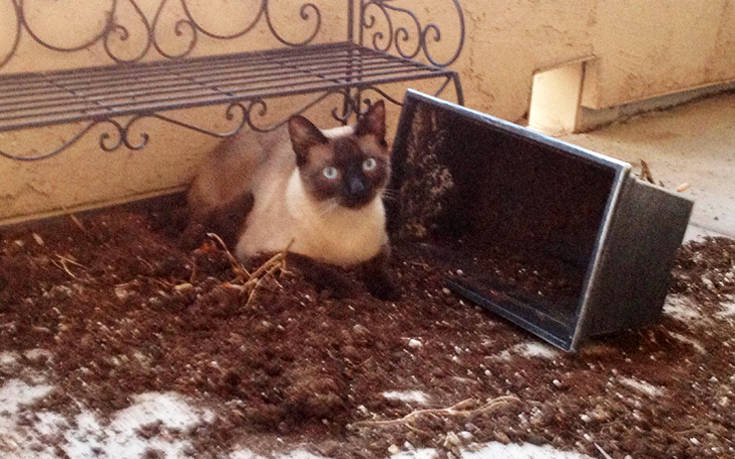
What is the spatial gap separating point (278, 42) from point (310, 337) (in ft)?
3.63

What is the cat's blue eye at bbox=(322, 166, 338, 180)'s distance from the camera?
2.06 m

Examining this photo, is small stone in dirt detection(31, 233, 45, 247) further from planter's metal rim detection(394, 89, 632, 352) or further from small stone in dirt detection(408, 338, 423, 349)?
planter's metal rim detection(394, 89, 632, 352)

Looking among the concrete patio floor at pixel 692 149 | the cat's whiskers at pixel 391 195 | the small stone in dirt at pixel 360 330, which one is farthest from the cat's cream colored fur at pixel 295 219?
the concrete patio floor at pixel 692 149

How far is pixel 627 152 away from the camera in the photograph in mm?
3338

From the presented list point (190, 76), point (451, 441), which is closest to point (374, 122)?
point (190, 76)

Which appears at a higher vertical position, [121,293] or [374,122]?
[374,122]

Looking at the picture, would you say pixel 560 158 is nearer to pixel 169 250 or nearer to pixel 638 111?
pixel 169 250

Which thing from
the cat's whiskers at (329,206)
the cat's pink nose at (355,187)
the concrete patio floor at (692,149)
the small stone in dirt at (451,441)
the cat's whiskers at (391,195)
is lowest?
the concrete patio floor at (692,149)

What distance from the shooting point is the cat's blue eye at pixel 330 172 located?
206 cm

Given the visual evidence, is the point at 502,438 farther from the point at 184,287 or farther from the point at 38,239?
the point at 38,239

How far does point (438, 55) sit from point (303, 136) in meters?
1.11

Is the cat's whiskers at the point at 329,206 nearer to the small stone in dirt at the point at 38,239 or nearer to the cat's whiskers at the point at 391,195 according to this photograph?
the cat's whiskers at the point at 391,195

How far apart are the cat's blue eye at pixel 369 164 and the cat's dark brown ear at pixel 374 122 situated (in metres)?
0.08

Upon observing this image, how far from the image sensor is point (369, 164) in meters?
2.09
